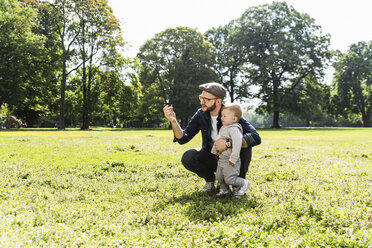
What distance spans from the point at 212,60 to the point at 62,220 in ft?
168

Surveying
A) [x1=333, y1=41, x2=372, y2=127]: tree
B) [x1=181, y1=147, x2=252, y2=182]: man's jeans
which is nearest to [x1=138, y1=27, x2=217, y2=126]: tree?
[x1=333, y1=41, x2=372, y2=127]: tree

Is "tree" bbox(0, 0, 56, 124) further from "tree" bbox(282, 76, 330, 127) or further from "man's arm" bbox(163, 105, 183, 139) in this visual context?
"tree" bbox(282, 76, 330, 127)

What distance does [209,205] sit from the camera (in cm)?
407

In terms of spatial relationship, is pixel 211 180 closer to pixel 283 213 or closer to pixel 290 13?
pixel 283 213

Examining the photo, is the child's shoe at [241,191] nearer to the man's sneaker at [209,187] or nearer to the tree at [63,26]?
the man's sneaker at [209,187]

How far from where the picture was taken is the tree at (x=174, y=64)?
157 feet

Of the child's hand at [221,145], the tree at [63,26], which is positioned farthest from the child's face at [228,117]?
the tree at [63,26]

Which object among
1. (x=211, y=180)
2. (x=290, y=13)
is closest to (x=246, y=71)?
(x=290, y=13)

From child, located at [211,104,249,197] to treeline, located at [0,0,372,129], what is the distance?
35.1 metres

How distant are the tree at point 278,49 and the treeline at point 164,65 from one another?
7.1 inches

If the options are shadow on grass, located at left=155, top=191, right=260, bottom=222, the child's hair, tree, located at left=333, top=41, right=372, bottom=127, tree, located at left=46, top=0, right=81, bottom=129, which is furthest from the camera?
tree, located at left=333, top=41, right=372, bottom=127

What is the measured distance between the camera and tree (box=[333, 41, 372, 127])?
57938 millimetres

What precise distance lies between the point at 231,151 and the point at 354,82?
6433 centimetres

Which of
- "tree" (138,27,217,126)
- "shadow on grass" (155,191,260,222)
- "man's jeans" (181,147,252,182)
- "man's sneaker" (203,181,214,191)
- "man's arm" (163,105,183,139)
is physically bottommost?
"shadow on grass" (155,191,260,222)
